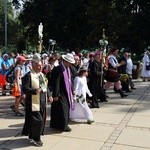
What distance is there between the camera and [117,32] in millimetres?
28422

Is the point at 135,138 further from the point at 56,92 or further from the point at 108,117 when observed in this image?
the point at 108,117

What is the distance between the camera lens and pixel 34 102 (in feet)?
22.5

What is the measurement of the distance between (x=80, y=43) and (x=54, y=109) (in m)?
26.5

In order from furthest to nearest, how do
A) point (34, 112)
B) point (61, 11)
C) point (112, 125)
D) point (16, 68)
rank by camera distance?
point (61, 11), point (16, 68), point (112, 125), point (34, 112)

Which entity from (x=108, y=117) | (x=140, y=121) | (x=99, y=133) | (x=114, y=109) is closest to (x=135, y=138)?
(x=99, y=133)

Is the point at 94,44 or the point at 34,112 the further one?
the point at 94,44

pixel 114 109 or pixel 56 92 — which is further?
pixel 114 109

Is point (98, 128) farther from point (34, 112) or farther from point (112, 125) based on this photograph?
point (34, 112)

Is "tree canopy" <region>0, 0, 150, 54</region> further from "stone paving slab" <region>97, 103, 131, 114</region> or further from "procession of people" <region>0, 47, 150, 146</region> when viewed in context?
"procession of people" <region>0, 47, 150, 146</region>

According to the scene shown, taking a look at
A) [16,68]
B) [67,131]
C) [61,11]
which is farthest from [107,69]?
[61,11]

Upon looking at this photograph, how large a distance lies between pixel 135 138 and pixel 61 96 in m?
1.81

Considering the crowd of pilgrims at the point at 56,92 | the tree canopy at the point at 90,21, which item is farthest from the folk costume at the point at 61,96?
the tree canopy at the point at 90,21

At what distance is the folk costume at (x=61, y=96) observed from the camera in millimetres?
7902

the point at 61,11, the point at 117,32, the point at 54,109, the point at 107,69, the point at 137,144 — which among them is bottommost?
the point at 137,144
